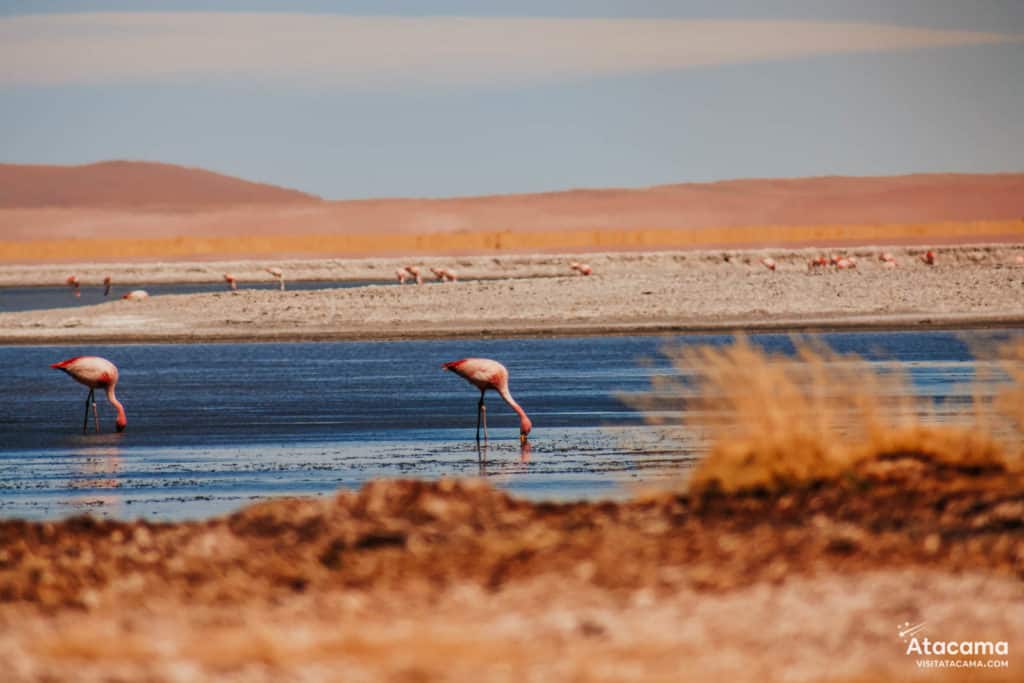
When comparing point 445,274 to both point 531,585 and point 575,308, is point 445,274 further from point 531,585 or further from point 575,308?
point 531,585

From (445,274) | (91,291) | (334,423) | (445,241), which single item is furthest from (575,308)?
(445,241)

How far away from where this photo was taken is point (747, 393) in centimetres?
1072

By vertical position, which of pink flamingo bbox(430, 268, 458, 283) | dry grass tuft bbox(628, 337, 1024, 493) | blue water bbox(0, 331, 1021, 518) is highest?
pink flamingo bbox(430, 268, 458, 283)

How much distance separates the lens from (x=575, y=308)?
137ft

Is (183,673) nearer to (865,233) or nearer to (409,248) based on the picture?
(409,248)

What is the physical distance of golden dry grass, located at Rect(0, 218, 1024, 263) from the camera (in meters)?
115

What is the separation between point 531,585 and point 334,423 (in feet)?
42.0
